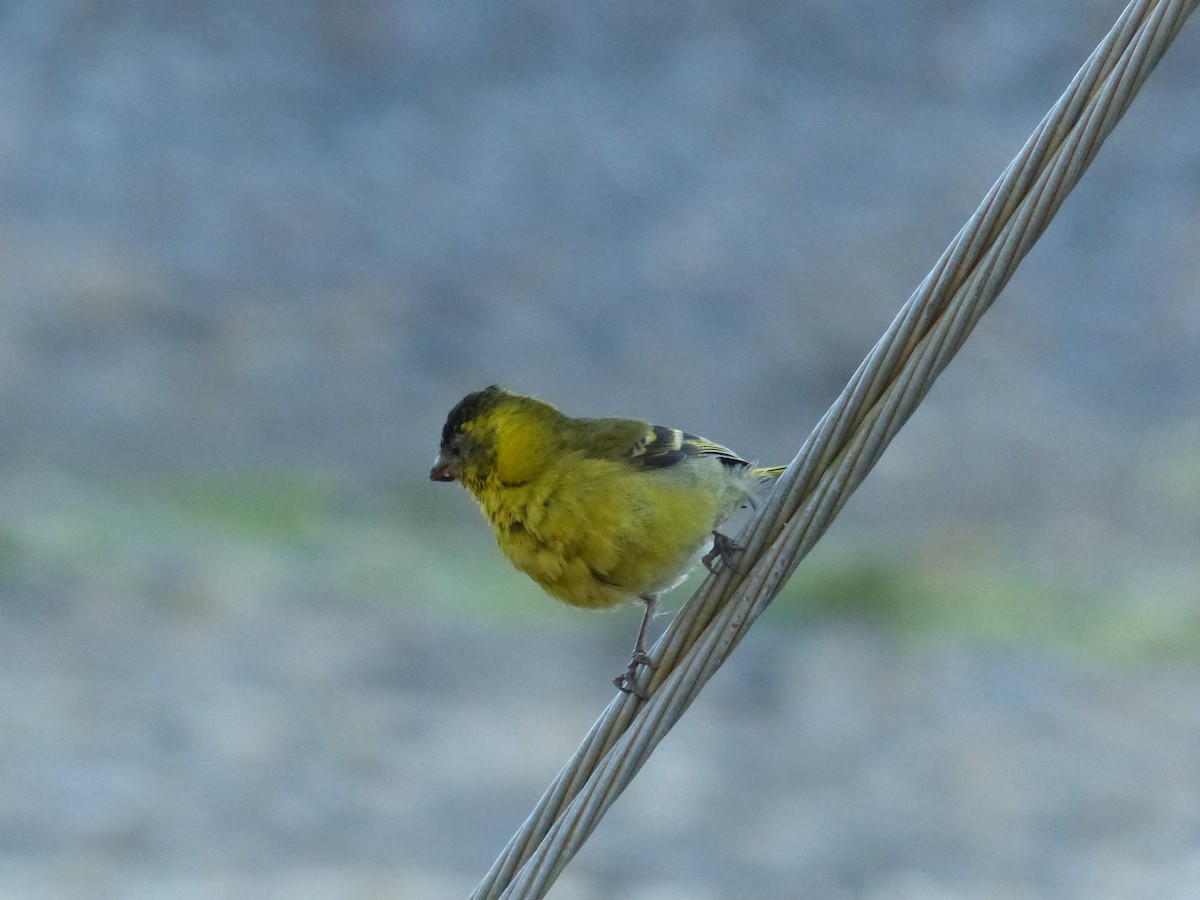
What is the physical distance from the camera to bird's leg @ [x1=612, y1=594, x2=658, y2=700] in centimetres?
344

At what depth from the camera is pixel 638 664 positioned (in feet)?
13.6

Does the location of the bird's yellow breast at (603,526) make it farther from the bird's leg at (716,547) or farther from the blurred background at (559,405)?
the blurred background at (559,405)

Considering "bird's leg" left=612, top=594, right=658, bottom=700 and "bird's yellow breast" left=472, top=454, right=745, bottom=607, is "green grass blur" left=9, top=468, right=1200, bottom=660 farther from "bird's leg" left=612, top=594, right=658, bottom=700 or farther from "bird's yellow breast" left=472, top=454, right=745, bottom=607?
"bird's yellow breast" left=472, top=454, right=745, bottom=607

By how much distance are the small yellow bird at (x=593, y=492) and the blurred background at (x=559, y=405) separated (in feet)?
24.7

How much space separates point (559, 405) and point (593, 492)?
530 inches

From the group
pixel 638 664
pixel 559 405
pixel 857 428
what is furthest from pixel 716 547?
pixel 559 405

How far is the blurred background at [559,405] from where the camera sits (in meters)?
13.2

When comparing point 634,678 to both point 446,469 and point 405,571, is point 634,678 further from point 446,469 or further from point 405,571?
point 405,571

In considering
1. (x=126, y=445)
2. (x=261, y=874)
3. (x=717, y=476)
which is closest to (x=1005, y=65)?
(x=126, y=445)

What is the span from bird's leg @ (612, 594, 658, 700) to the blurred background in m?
7.48

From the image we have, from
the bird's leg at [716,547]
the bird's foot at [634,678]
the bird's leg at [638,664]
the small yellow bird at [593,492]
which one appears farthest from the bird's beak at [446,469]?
the bird's foot at [634,678]

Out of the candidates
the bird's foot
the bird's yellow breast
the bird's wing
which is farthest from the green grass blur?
the bird's foot

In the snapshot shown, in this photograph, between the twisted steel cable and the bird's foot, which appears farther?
the bird's foot

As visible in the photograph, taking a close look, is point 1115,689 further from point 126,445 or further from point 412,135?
point 412,135
